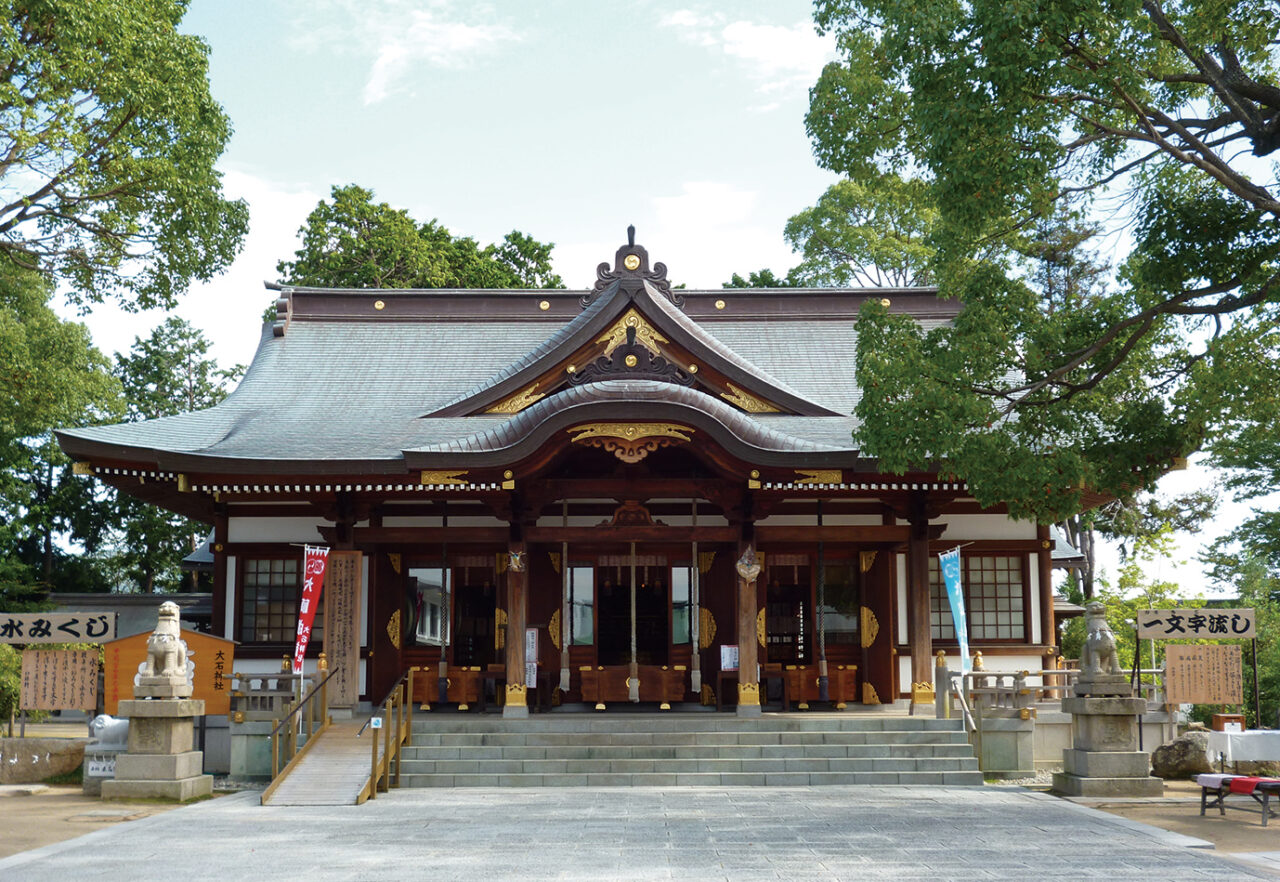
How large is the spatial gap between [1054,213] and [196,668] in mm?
11491

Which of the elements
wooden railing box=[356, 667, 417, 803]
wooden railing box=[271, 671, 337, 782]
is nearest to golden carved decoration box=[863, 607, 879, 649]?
wooden railing box=[356, 667, 417, 803]

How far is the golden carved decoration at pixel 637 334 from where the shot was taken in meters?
17.1

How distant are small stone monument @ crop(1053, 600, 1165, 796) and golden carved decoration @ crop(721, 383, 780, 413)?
6172 mm

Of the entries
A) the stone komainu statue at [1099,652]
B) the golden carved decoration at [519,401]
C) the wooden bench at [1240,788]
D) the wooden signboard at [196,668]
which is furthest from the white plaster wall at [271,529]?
the wooden bench at [1240,788]

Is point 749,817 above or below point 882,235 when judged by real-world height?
below

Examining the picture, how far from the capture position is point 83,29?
588 inches

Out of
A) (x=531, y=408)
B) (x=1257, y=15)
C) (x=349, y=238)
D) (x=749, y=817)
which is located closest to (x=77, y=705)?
(x=531, y=408)

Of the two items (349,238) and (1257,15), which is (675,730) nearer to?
(1257,15)

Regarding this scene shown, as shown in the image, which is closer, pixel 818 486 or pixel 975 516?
pixel 818 486

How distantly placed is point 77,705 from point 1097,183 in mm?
12966

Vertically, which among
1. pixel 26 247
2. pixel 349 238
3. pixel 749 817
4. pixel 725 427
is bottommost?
pixel 749 817

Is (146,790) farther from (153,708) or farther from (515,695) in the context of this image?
(515,695)

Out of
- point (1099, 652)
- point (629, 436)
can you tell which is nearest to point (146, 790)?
point (629, 436)

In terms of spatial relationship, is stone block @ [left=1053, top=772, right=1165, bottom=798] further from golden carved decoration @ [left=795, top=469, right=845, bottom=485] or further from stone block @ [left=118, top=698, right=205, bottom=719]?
stone block @ [left=118, top=698, right=205, bottom=719]
